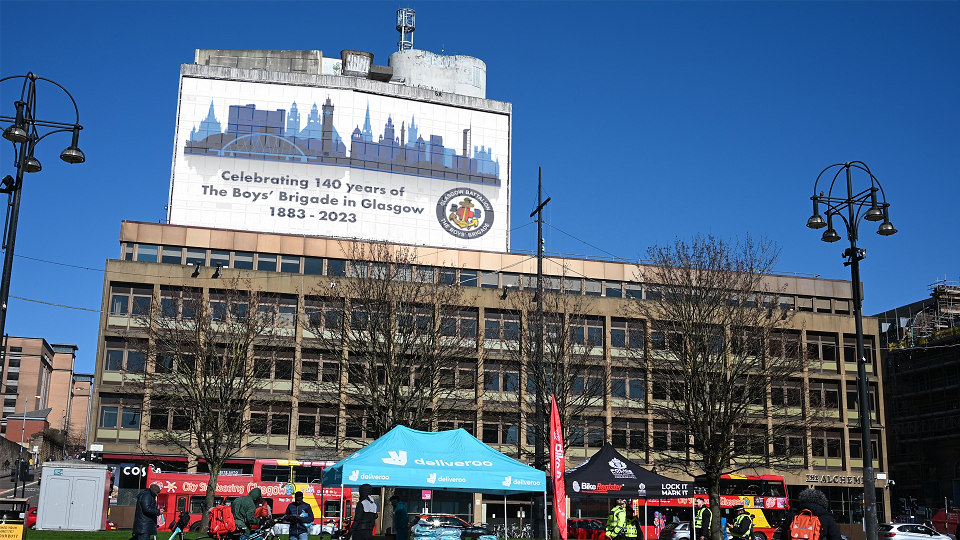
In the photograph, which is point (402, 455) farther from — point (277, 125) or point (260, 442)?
point (277, 125)

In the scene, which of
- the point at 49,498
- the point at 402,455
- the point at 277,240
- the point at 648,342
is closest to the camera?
the point at 402,455

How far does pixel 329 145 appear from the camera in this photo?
219 ft

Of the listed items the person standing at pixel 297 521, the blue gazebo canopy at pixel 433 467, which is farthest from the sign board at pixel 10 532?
the blue gazebo canopy at pixel 433 467

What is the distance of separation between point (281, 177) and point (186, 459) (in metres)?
21.2

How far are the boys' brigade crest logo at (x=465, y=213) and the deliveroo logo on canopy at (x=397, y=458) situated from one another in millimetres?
46282

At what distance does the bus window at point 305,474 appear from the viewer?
5119 centimetres

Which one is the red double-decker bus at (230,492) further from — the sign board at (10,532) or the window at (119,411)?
the sign board at (10,532)

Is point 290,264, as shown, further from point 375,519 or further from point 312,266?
point 375,519

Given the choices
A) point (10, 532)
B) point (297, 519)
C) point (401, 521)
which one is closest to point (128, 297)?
point (10, 532)

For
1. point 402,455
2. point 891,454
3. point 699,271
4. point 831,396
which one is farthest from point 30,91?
point 891,454

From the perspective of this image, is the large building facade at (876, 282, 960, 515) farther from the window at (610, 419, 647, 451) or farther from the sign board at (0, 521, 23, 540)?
the sign board at (0, 521, 23, 540)

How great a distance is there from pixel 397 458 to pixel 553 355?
82.4ft

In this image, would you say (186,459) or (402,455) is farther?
(186,459)

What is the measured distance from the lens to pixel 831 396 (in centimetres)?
6462
